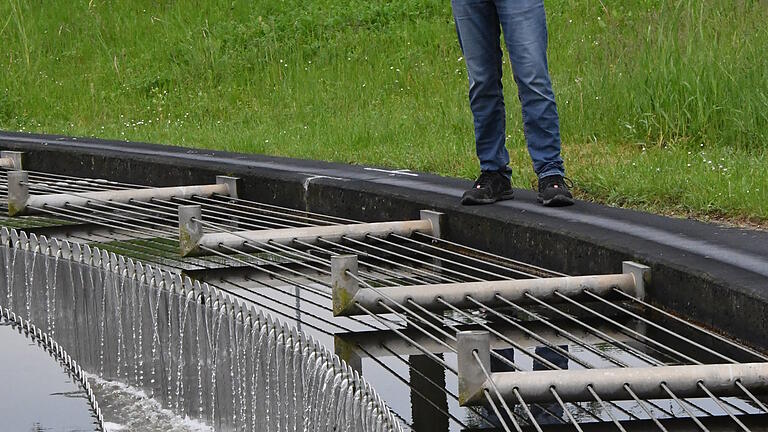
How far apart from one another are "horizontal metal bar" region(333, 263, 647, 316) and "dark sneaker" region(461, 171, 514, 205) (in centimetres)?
120

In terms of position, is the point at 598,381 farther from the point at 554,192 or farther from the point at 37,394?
the point at 554,192

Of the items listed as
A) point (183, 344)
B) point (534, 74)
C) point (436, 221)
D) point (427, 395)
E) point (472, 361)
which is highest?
point (534, 74)

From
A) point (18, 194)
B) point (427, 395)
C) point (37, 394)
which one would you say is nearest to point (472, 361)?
point (427, 395)

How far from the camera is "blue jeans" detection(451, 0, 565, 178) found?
5027 millimetres

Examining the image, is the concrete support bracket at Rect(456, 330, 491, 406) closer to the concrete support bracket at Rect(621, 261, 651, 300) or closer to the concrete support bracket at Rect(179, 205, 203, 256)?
the concrete support bracket at Rect(621, 261, 651, 300)

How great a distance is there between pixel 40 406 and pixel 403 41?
330 inches

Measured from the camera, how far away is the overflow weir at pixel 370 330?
3023 millimetres

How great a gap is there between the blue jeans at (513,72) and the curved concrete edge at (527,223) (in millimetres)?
→ 221

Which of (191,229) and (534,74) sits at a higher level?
(534,74)

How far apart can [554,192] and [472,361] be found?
215cm

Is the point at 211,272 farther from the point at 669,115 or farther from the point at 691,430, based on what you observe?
the point at 669,115

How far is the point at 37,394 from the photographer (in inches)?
159

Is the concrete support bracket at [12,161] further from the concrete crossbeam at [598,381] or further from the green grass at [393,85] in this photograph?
the concrete crossbeam at [598,381]

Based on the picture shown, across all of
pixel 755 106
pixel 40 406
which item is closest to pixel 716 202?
pixel 755 106
